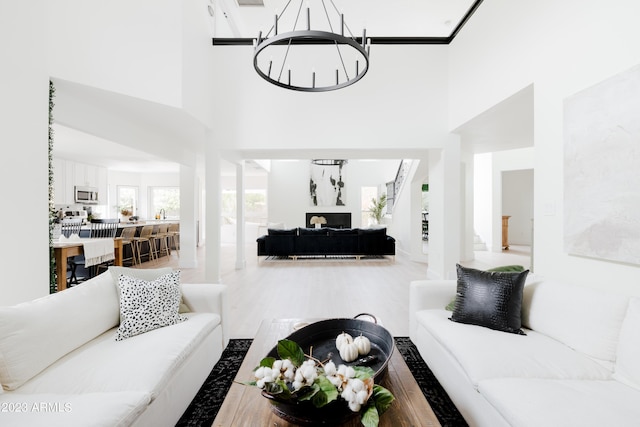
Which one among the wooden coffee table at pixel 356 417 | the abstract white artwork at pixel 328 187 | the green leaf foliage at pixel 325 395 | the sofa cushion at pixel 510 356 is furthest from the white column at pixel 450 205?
the abstract white artwork at pixel 328 187

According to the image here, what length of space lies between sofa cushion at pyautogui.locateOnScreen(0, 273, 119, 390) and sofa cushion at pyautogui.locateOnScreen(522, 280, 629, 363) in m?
2.93

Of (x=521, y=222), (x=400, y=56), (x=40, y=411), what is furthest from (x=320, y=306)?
(x=521, y=222)

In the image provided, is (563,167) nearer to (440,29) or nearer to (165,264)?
(440,29)

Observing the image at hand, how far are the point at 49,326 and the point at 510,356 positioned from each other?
8.33 ft

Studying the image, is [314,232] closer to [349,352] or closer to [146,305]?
[146,305]

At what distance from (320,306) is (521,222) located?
9488mm

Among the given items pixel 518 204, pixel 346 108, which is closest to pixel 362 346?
pixel 346 108

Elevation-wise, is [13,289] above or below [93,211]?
below

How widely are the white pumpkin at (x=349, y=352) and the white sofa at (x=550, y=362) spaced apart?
654 mm

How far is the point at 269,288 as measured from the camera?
15.1 ft

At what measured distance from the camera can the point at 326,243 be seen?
A: 23.1 feet

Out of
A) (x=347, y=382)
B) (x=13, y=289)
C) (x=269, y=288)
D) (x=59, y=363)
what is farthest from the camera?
(x=269, y=288)

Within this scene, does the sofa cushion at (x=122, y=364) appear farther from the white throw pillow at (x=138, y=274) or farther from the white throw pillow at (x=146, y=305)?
the white throw pillow at (x=138, y=274)

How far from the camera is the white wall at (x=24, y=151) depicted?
254 centimetres
